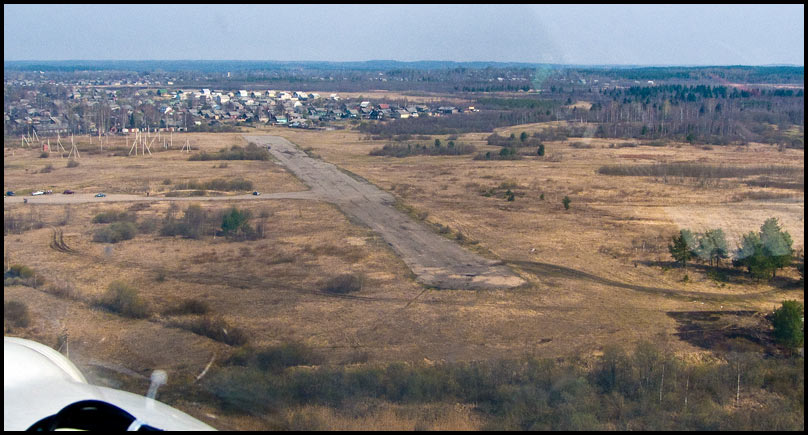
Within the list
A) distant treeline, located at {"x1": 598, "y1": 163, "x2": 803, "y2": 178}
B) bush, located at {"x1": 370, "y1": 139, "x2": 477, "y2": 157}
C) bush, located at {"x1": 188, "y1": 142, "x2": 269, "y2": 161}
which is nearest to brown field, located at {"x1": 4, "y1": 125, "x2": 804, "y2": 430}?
distant treeline, located at {"x1": 598, "y1": 163, "x2": 803, "y2": 178}

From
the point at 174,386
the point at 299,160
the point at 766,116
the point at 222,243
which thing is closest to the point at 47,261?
the point at 222,243

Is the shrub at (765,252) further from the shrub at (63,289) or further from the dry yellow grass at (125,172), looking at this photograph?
the dry yellow grass at (125,172)

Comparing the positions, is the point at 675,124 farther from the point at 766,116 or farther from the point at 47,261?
the point at 47,261

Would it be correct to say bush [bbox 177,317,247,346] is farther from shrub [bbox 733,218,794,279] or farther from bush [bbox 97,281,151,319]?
shrub [bbox 733,218,794,279]

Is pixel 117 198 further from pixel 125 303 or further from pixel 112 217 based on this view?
pixel 125 303

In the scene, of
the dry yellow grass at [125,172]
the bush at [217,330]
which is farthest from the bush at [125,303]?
the dry yellow grass at [125,172]

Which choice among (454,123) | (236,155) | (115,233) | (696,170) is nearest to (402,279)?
(115,233)

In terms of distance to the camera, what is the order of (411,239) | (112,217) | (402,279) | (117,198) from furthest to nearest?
(117,198)
(112,217)
(411,239)
(402,279)
